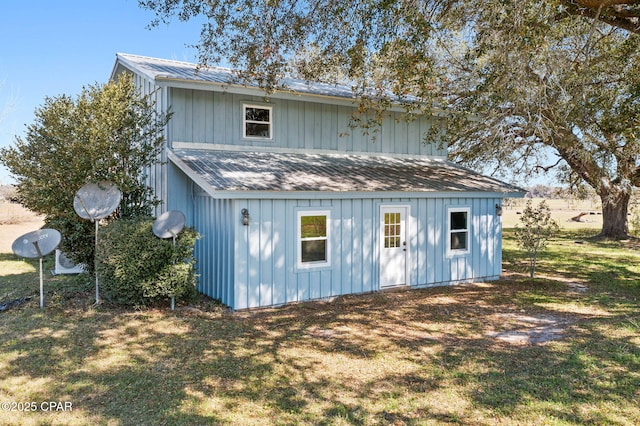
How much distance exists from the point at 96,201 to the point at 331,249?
4796 mm

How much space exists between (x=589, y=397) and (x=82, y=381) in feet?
18.1

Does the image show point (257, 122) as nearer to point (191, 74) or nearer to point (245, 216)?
point (191, 74)

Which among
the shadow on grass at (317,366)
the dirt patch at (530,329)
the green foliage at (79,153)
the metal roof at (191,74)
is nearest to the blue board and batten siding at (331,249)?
the shadow on grass at (317,366)

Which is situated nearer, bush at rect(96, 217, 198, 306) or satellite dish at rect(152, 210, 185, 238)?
bush at rect(96, 217, 198, 306)

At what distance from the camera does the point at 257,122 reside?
11094 mm

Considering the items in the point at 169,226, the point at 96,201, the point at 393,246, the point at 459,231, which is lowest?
the point at 393,246

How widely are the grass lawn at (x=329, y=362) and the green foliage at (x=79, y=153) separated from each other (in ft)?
5.10

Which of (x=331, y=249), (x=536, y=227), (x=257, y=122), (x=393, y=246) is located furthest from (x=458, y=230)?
(x=257, y=122)

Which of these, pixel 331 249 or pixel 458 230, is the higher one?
pixel 458 230

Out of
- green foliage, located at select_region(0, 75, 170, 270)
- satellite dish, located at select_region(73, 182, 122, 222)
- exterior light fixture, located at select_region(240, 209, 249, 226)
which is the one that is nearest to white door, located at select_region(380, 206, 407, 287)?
exterior light fixture, located at select_region(240, 209, 249, 226)

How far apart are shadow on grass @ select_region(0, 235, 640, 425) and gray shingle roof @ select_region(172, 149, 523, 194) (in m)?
2.48

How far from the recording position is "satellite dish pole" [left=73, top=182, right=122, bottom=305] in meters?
8.55

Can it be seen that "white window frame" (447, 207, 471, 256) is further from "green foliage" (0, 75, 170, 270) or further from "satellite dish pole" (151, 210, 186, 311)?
"green foliage" (0, 75, 170, 270)

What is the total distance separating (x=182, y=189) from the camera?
1016 centimetres
